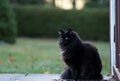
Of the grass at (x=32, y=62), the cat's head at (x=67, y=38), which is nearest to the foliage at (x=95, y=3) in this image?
the grass at (x=32, y=62)

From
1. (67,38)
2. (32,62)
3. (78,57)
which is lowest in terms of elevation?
(32,62)

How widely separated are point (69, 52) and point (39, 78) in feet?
3.54

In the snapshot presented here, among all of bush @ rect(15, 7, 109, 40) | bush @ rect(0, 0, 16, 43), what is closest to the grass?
bush @ rect(0, 0, 16, 43)

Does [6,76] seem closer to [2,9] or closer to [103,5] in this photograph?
[2,9]

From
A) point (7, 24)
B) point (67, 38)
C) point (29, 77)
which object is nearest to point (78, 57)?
point (67, 38)

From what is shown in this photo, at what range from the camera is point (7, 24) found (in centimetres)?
2359

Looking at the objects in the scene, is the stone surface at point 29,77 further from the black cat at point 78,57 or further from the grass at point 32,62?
the grass at point 32,62

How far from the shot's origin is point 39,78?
26.6 ft

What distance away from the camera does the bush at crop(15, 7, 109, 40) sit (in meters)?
27.5

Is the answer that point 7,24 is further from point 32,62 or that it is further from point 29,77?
point 29,77

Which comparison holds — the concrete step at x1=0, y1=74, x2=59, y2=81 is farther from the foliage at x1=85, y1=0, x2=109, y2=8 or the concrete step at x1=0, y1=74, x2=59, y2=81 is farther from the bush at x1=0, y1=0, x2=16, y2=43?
the foliage at x1=85, y1=0, x2=109, y2=8

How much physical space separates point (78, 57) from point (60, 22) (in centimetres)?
2065

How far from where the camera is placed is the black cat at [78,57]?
729 cm

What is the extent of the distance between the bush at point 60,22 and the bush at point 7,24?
453cm
